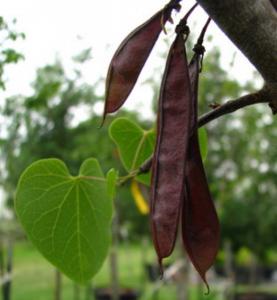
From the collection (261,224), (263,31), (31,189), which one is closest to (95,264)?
(31,189)

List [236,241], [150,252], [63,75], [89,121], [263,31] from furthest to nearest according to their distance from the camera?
[150,252] < [236,241] < [89,121] < [63,75] < [263,31]

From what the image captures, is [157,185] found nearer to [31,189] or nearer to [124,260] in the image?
[31,189]

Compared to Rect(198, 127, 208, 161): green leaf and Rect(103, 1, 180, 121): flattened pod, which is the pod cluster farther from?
Rect(198, 127, 208, 161): green leaf

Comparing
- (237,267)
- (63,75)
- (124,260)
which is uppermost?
(63,75)

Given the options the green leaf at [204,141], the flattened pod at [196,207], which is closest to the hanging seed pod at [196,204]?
the flattened pod at [196,207]

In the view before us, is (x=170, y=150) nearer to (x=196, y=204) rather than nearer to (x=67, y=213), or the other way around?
(x=196, y=204)

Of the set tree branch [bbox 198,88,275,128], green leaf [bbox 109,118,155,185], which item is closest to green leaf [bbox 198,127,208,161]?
green leaf [bbox 109,118,155,185]

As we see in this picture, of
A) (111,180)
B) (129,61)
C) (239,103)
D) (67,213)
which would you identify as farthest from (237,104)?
(67,213)
